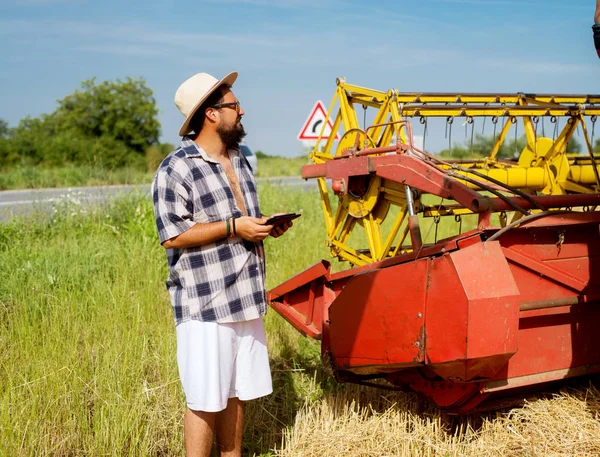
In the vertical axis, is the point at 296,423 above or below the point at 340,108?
below

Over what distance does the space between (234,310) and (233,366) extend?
35 centimetres

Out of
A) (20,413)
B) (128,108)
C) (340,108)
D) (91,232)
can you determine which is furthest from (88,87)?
(20,413)

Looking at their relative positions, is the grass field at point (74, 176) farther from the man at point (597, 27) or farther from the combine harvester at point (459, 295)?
the man at point (597, 27)

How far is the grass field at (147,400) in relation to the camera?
3.82m

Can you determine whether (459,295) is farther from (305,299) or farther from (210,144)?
(305,299)

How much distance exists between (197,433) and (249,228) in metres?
1.05

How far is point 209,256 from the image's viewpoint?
11.4 feet

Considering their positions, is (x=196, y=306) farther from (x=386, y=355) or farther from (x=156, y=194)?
(x=386, y=355)

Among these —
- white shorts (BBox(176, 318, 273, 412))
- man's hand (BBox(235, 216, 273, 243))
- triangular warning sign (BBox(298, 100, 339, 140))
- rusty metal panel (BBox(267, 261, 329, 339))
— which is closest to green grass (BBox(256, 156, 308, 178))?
triangular warning sign (BBox(298, 100, 339, 140))

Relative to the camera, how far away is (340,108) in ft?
20.2

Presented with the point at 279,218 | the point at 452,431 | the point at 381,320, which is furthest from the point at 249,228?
the point at 452,431

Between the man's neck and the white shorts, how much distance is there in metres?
0.85

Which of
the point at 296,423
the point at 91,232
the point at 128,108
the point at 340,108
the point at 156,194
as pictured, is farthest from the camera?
the point at 128,108

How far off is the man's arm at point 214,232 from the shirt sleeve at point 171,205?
1.1 inches
